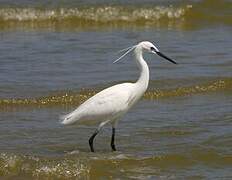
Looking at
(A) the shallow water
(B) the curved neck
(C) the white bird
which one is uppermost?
(B) the curved neck

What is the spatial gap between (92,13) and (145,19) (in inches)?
44.6

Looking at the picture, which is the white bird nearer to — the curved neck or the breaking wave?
the curved neck

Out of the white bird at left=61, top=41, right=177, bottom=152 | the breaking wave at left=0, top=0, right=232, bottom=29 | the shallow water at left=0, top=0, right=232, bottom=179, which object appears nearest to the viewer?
the shallow water at left=0, top=0, right=232, bottom=179

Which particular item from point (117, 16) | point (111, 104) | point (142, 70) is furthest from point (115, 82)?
point (117, 16)

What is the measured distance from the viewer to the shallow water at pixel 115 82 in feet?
25.3

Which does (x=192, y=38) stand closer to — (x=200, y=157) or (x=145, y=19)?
(x=145, y=19)

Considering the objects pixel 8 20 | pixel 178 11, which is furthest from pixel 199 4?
pixel 8 20

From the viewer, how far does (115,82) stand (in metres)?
11.1

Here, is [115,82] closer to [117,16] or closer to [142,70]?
[142,70]

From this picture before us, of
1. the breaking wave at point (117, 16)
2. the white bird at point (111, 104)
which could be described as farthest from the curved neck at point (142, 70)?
the breaking wave at point (117, 16)

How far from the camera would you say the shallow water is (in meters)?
7.72

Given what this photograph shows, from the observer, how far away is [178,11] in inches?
675

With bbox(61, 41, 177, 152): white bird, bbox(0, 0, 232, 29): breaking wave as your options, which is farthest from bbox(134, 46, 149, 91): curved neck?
bbox(0, 0, 232, 29): breaking wave

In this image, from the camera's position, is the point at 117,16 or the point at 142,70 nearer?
the point at 142,70
